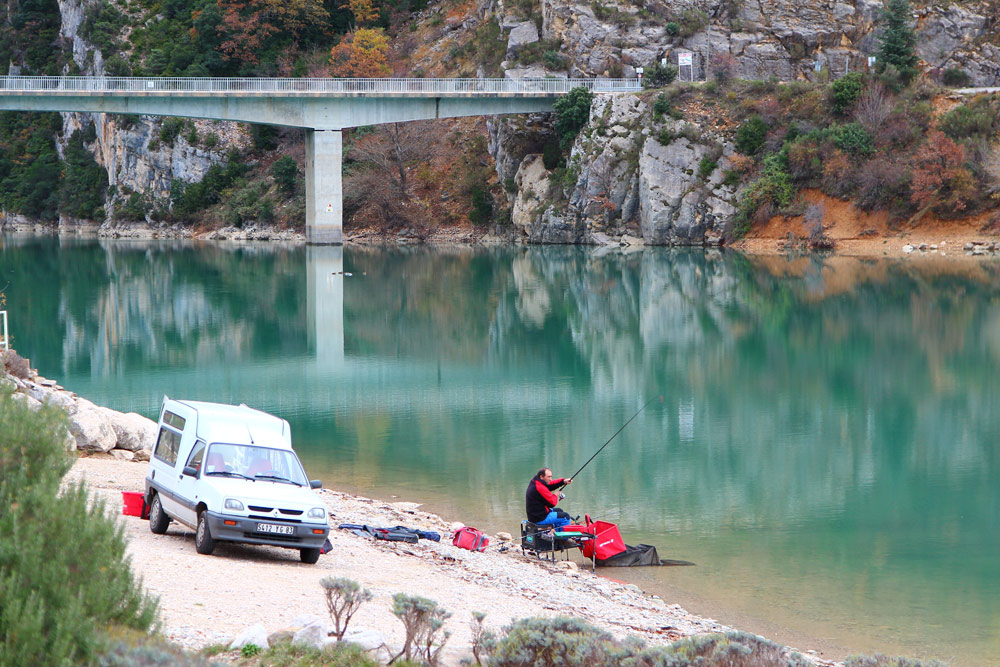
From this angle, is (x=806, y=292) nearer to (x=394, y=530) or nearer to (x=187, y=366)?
(x=187, y=366)

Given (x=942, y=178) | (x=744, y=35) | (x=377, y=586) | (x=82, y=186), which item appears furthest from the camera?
(x=82, y=186)

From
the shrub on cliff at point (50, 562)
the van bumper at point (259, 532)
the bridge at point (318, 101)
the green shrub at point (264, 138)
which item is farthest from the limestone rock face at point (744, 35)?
the shrub on cliff at point (50, 562)

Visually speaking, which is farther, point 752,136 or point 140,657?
point 752,136

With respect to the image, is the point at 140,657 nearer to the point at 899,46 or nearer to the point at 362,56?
the point at 899,46

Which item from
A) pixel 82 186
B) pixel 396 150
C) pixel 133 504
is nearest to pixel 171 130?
pixel 82 186

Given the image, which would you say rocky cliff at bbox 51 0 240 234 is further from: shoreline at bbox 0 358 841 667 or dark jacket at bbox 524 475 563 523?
dark jacket at bbox 524 475 563 523

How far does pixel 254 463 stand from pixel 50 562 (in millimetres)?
6405

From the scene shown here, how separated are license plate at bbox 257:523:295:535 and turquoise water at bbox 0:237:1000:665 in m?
4.64

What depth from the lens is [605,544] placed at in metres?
14.6

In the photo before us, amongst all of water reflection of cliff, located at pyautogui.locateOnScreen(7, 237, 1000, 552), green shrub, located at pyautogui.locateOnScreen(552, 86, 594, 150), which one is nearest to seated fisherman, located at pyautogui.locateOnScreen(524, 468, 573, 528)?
water reflection of cliff, located at pyautogui.locateOnScreen(7, 237, 1000, 552)

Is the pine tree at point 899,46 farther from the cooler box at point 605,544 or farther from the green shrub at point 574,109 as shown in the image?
the cooler box at point 605,544

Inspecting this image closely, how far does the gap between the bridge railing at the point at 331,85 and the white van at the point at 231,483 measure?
61.1 meters

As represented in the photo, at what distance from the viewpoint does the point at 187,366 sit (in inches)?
1228

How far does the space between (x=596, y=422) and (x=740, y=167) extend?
168 feet
